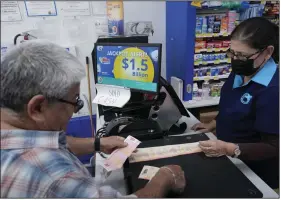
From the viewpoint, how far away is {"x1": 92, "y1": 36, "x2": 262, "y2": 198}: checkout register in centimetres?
100

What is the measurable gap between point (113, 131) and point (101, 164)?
192mm

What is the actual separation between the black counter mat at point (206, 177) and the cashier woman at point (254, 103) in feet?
0.25

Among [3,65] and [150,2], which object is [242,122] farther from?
[150,2]

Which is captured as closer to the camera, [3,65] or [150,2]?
[3,65]

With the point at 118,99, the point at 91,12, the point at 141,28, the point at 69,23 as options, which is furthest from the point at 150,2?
the point at 118,99

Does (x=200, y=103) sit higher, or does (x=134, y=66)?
(x=134, y=66)

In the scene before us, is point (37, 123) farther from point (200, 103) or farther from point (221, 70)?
point (221, 70)

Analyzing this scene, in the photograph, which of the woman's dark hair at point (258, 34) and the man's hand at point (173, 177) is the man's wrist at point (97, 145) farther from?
the woman's dark hair at point (258, 34)

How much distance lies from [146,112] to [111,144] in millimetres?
378

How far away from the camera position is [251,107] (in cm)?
119

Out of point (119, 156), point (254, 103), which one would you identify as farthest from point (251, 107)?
point (119, 156)

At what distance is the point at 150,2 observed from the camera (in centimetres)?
235

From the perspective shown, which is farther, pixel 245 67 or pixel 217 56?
pixel 217 56

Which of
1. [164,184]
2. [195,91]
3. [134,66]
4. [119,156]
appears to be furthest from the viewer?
[195,91]
